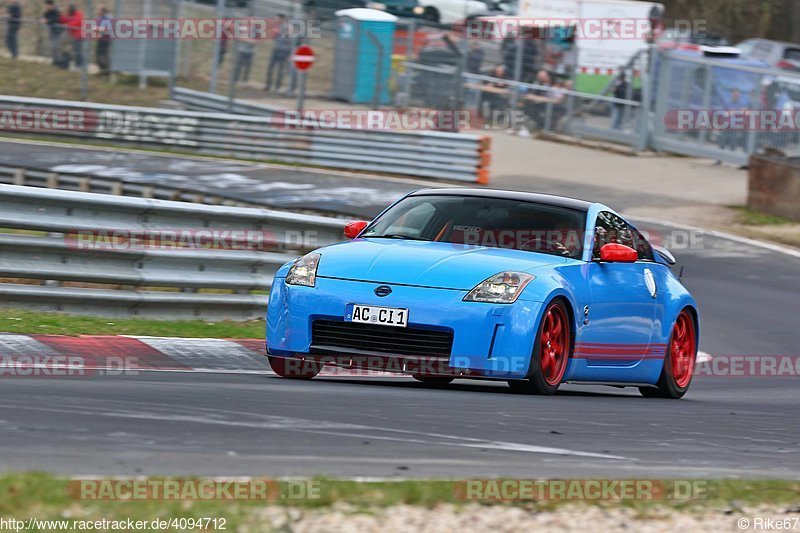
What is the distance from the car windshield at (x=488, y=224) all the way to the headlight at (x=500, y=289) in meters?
0.75

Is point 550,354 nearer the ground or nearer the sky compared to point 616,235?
nearer the ground

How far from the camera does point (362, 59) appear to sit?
3023 centimetres

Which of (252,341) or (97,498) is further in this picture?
(252,341)

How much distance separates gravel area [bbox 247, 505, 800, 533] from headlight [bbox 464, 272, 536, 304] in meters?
2.78

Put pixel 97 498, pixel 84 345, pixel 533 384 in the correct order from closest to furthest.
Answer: pixel 97 498, pixel 533 384, pixel 84 345

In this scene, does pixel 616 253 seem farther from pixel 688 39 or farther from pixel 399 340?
pixel 688 39

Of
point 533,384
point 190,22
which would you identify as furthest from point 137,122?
point 533,384

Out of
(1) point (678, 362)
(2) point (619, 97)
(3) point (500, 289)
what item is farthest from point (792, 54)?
(3) point (500, 289)

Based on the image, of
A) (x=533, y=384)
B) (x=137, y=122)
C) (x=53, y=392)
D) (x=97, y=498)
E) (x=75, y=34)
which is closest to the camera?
(x=97, y=498)

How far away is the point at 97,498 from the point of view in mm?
4465

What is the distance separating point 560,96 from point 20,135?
12.2 meters

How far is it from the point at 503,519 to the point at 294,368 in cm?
391

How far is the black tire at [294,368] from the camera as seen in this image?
8461 mm

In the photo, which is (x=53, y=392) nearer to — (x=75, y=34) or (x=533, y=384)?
(x=533, y=384)
